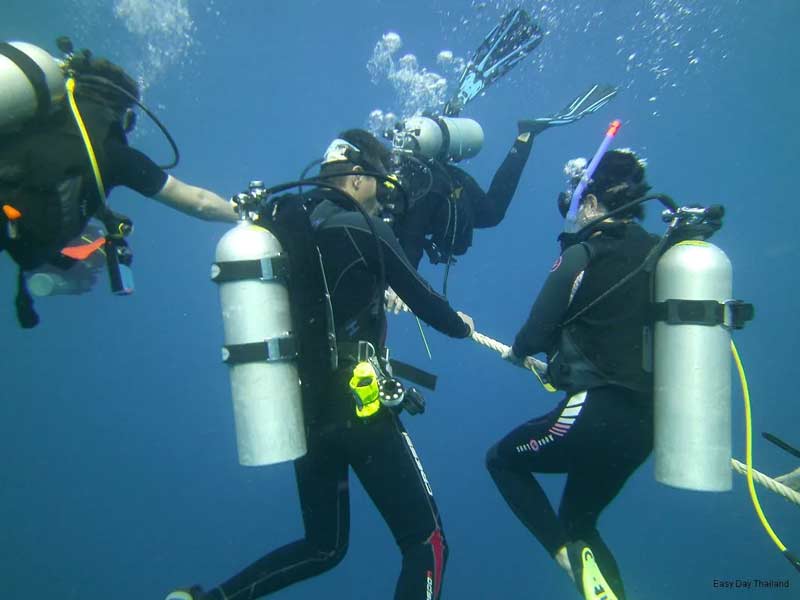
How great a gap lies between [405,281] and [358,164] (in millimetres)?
774

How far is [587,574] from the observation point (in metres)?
2.64

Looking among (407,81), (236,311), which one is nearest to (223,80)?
(407,81)

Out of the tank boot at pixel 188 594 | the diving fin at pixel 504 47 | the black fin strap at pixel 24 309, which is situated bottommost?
the tank boot at pixel 188 594

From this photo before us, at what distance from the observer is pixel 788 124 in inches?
1098

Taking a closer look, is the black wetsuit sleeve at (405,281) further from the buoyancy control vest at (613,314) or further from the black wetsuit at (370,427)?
the buoyancy control vest at (613,314)

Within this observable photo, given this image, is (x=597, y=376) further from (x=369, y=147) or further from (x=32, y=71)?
(x=32, y=71)

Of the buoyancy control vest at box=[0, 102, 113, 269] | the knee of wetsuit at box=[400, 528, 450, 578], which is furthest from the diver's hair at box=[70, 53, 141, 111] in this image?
the knee of wetsuit at box=[400, 528, 450, 578]

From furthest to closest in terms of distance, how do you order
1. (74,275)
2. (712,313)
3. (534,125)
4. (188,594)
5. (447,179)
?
(74,275)
(534,125)
(447,179)
(188,594)
(712,313)

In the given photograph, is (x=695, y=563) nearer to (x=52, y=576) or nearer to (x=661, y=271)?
(x=661, y=271)

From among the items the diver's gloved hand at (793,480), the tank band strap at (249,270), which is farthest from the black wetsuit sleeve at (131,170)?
the diver's gloved hand at (793,480)

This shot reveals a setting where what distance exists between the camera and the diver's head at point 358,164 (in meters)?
2.78

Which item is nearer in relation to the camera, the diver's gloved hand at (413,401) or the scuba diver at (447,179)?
the diver's gloved hand at (413,401)

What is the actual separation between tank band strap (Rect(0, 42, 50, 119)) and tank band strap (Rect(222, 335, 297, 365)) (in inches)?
62.7

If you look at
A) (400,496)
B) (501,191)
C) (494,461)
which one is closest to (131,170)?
(400,496)
